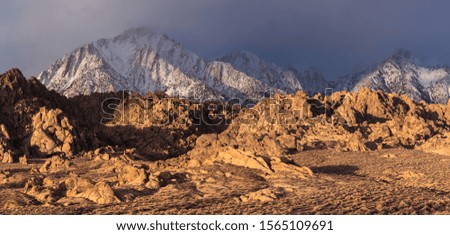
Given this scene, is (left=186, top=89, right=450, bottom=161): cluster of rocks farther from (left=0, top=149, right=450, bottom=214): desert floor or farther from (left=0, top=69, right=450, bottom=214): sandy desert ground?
(left=0, top=149, right=450, bottom=214): desert floor

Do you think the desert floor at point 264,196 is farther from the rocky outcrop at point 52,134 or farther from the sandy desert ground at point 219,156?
the rocky outcrop at point 52,134

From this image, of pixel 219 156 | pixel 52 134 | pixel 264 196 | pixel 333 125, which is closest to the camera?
pixel 264 196

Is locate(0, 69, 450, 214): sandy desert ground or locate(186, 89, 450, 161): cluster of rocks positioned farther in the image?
locate(186, 89, 450, 161): cluster of rocks

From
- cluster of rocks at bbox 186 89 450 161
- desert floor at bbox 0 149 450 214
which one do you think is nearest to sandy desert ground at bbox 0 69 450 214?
desert floor at bbox 0 149 450 214

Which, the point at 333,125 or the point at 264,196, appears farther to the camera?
the point at 333,125

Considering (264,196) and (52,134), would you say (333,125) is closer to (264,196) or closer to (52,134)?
(52,134)

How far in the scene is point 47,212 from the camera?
18.3 metres

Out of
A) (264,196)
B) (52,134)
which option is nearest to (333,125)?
(52,134)

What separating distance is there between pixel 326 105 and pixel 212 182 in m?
48.9

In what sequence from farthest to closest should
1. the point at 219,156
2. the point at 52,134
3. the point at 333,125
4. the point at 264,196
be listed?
the point at 52,134 → the point at 333,125 → the point at 219,156 → the point at 264,196

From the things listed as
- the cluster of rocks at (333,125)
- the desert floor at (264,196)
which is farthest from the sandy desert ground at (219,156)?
the cluster of rocks at (333,125)

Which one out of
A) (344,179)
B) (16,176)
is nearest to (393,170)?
(344,179)

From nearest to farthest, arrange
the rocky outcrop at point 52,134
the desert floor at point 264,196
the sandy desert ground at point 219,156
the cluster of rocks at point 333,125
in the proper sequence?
the desert floor at point 264,196 → the sandy desert ground at point 219,156 → the cluster of rocks at point 333,125 → the rocky outcrop at point 52,134

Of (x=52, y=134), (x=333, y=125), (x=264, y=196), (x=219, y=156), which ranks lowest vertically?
(x=264, y=196)
